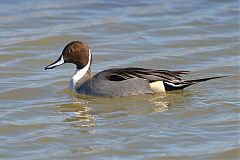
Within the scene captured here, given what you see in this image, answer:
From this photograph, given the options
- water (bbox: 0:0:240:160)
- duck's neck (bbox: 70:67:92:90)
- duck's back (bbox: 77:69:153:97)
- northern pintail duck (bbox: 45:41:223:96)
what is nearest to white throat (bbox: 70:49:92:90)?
duck's neck (bbox: 70:67:92:90)

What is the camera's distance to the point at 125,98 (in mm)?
9875

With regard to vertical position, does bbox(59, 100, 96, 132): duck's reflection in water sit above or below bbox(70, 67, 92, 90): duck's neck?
below

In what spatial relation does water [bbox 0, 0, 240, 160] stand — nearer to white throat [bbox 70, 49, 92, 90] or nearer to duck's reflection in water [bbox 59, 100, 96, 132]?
duck's reflection in water [bbox 59, 100, 96, 132]

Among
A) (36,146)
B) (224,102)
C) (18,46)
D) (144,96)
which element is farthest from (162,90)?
(18,46)

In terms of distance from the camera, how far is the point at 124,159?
736cm

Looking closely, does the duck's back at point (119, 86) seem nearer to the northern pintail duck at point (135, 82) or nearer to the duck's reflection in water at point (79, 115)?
the northern pintail duck at point (135, 82)

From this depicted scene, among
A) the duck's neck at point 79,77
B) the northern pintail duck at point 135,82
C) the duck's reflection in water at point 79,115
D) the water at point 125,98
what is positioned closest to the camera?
the water at point 125,98

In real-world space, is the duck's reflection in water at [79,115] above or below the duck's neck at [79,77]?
below

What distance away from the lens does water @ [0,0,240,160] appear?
7.79 m

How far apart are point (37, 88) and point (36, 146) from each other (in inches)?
103

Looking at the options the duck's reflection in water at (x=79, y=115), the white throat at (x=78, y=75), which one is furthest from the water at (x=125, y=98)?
the white throat at (x=78, y=75)

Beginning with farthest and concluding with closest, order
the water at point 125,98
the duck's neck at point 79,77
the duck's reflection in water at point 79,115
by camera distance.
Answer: the duck's neck at point 79,77, the duck's reflection in water at point 79,115, the water at point 125,98

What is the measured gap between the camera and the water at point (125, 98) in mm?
7793

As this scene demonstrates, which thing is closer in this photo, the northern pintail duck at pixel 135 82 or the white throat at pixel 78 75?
the northern pintail duck at pixel 135 82
